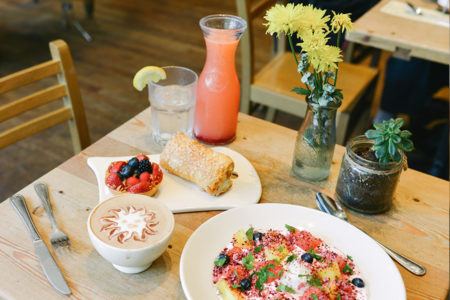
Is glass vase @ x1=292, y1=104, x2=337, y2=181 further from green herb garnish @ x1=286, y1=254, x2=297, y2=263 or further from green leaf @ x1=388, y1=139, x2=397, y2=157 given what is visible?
green herb garnish @ x1=286, y1=254, x2=297, y2=263

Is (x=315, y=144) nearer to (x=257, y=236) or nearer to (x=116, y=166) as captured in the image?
(x=257, y=236)

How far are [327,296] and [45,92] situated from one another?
1.03 metres

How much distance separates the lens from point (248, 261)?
3.03 feet

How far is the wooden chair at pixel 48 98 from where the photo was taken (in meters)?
1.37

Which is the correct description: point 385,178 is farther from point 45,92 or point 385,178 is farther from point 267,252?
point 45,92

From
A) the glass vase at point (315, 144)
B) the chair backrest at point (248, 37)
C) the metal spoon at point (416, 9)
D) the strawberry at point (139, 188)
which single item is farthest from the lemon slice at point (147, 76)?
the metal spoon at point (416, 9)

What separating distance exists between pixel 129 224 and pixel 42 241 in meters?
0.21

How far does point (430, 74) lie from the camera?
8.87ft

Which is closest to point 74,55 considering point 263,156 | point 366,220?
point 263,156

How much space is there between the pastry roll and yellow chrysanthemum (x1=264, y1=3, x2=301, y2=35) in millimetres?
323

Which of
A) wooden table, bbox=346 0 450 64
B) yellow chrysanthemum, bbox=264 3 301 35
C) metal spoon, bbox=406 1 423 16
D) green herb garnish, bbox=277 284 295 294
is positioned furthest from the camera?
metal spoon, bbox=406 1 423 16

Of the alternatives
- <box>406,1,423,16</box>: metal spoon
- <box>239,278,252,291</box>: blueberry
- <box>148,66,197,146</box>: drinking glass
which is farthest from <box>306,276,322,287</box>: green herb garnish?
<box>406,1,423,16</box>: metal spoon

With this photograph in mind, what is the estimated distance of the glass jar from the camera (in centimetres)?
107

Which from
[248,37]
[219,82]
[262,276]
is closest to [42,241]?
[262,276]
